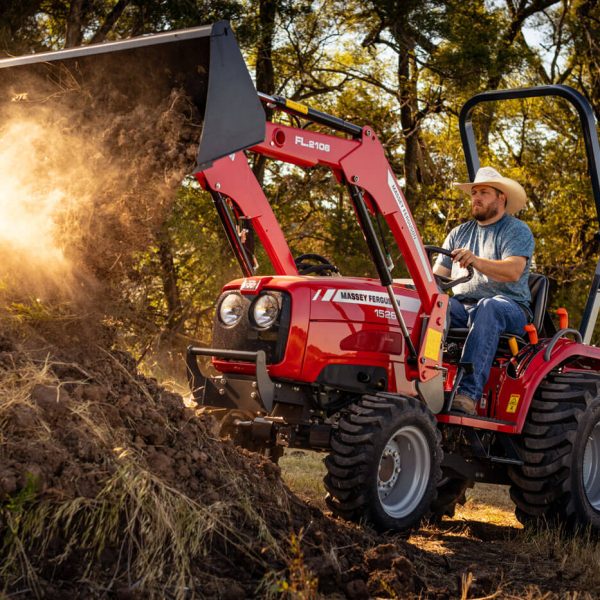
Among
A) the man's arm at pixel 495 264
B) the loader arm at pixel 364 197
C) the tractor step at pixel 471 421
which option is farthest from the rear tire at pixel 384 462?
the man's arm at pixel 495 264

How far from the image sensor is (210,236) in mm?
11469

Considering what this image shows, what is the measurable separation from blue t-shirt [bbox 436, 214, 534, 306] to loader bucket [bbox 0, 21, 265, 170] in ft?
7.13

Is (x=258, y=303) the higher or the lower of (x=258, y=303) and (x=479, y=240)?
the lower

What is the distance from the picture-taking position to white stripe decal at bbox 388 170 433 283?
5.49m

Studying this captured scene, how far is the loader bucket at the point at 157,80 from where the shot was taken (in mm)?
4395

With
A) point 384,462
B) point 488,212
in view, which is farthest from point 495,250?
point 384,462

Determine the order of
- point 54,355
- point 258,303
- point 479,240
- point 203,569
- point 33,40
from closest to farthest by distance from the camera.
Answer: point 203,569 < point 54,355 < point 258,303 < point 479,240 < point 33,40

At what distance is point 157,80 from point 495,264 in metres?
2.34

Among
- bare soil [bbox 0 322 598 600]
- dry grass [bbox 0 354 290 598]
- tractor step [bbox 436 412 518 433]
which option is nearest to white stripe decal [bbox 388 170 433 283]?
tractor step [bbox 436 412 518 433]

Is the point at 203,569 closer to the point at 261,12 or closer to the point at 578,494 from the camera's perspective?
the point at 578,494

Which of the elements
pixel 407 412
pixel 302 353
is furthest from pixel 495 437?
pixel 302 353

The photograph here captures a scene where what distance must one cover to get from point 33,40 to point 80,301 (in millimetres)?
6855

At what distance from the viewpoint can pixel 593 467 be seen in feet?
20.6

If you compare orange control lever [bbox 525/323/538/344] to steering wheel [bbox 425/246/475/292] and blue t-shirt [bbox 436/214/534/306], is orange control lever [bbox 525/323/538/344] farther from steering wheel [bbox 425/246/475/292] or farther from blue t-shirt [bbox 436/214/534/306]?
steering wheel [bbox 425/246/475/292]
